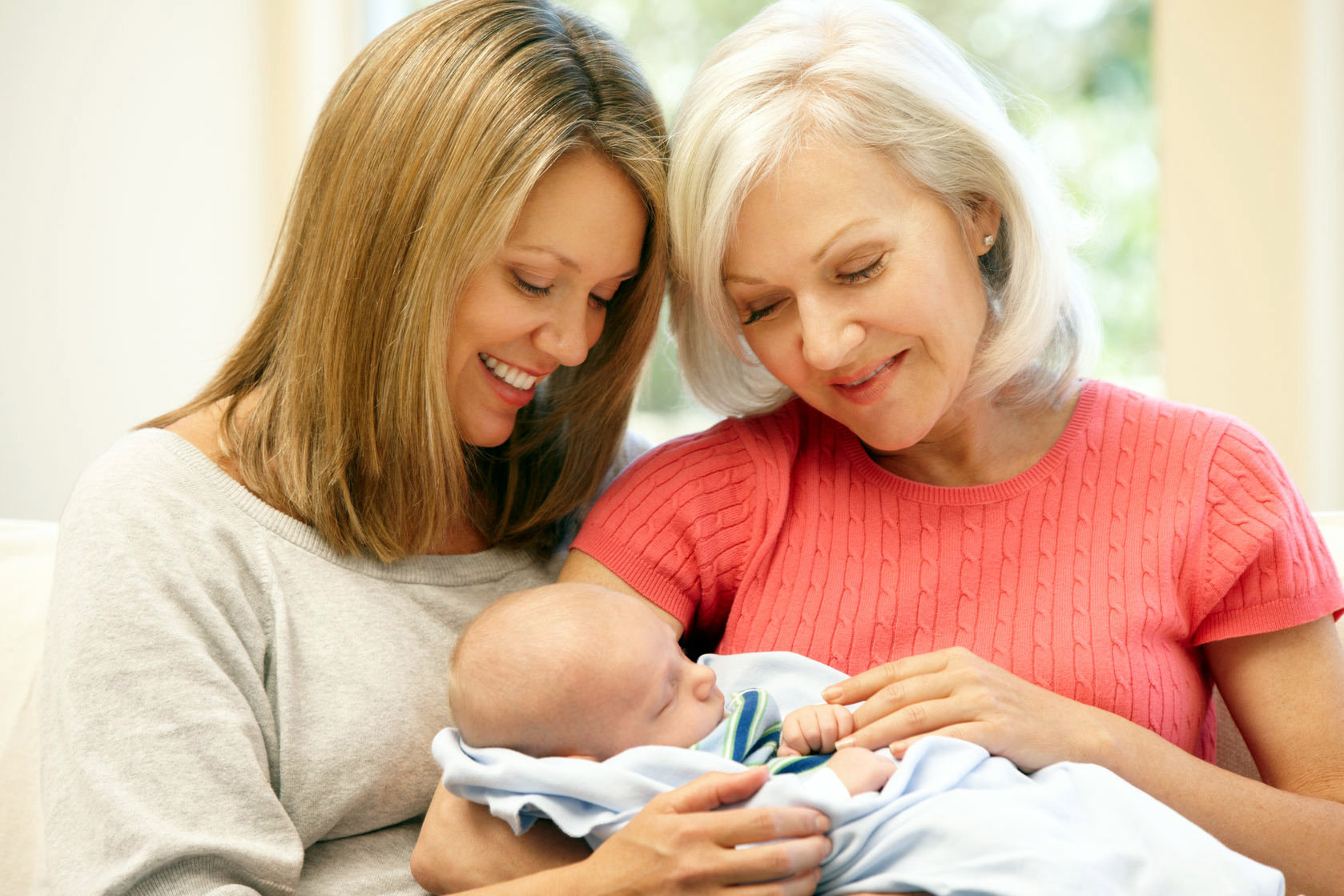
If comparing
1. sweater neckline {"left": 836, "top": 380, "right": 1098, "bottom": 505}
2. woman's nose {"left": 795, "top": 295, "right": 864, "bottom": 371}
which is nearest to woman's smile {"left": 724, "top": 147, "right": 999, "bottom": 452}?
woman's nose {"left": 795, "top": 295, "right": 864, "bottom": 371}

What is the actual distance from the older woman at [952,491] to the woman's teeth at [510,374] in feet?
0.71

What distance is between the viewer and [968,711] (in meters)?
1.32

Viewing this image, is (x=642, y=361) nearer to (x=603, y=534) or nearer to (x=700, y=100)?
(x=603, y=534)

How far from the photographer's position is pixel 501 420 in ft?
5.30

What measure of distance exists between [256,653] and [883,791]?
2.51ft

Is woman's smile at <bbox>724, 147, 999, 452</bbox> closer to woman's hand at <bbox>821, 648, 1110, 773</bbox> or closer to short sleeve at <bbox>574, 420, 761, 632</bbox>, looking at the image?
short sleeve at <bbox>574, 420, 761, 632</bbox>

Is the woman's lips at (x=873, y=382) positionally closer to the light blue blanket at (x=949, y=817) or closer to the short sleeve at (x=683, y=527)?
the short sleeve at (x=683, y=527)

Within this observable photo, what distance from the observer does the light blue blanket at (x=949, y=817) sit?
1.11 metres

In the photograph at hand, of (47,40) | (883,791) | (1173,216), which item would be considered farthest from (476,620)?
(1173,216)

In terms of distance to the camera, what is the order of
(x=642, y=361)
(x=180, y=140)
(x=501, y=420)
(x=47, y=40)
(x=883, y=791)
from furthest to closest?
(x=180, y=140) < (x=47, y=40) < (x=642, y=361) < (x=501, y=420) < (x=883, y=791)

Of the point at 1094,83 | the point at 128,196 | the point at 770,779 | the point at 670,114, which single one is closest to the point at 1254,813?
the point at 770,779

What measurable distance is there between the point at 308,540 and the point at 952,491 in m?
0.90

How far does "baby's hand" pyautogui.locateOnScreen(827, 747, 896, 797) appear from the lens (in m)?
1.21

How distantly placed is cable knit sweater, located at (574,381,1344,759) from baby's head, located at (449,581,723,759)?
265 mm
